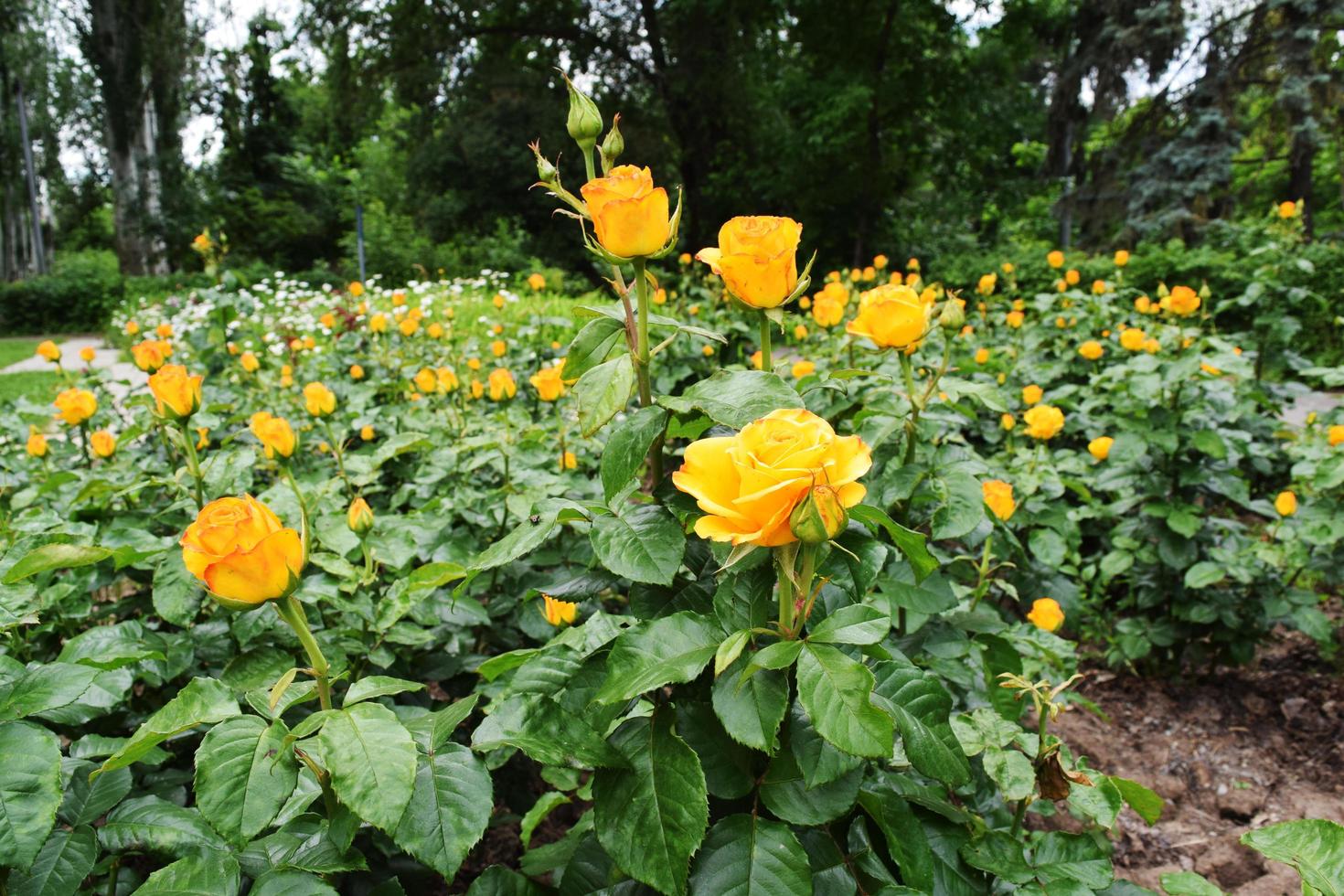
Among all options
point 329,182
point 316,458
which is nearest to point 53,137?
point 329,182

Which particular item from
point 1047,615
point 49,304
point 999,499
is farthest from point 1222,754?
point 49,304

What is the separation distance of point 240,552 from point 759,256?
61cm

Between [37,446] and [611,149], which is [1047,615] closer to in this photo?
[611,149]

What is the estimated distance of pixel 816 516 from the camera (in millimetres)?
635

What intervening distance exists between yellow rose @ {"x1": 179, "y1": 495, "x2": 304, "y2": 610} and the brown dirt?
6.01ft

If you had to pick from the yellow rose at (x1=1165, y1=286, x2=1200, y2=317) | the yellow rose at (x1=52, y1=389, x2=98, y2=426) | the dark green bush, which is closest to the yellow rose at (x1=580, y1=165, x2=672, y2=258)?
the yellow rose at (x1=52, y1=389, x2=98, y2=426)

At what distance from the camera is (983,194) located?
1432cm

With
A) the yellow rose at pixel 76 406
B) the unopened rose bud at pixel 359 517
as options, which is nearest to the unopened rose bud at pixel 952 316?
the unopened rose bud at pixel 359 517

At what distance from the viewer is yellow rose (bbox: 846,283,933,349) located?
1155 millimetres

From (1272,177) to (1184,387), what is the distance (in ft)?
41.5

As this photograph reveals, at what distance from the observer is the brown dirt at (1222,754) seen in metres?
1.77

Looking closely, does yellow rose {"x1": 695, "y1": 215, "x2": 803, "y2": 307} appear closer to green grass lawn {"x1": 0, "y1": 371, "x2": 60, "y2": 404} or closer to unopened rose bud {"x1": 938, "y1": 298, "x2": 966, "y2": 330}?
unopened rose bud {"x1": 938, "y1": 298, "x2": 966, "y2": 330}

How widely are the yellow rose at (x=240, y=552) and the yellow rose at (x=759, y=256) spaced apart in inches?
20.9

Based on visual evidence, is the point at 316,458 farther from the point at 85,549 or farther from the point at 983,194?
the point at 983,194
